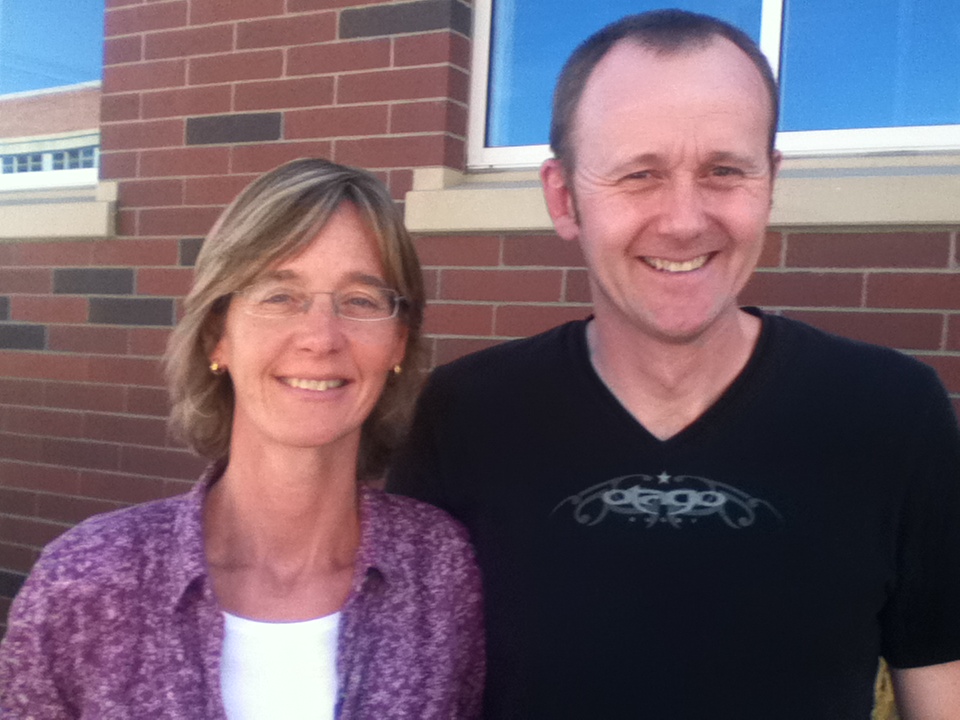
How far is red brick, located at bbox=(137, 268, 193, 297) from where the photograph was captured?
11.8 ft

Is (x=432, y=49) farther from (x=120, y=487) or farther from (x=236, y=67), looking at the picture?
(x=120, y=487)

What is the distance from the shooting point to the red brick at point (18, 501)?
3.93 meters

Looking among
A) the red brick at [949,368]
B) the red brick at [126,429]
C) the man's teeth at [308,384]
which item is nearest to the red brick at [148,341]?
the red brick at [126,429]

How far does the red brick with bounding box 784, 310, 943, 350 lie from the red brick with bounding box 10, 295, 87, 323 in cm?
283

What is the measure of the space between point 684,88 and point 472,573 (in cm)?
100

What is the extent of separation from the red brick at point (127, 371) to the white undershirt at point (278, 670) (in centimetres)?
209

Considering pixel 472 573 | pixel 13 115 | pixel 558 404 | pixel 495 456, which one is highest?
pixel 13 115

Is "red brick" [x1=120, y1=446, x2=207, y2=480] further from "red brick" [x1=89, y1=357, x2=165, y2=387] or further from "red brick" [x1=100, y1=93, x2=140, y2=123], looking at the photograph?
"red brick" [x1=100, y1=93, x2=140, y2=123]

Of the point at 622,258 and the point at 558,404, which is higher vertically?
the point at 622,258

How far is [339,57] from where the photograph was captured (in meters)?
3.31

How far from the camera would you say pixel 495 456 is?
6.12 feet

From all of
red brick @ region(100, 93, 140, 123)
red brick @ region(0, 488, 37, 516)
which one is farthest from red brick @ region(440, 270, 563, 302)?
red brick @ region(0, 488, 37, 516)

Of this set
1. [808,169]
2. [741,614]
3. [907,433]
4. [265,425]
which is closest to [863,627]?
[741,614]

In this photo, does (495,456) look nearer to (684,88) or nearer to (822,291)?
(684,88)
